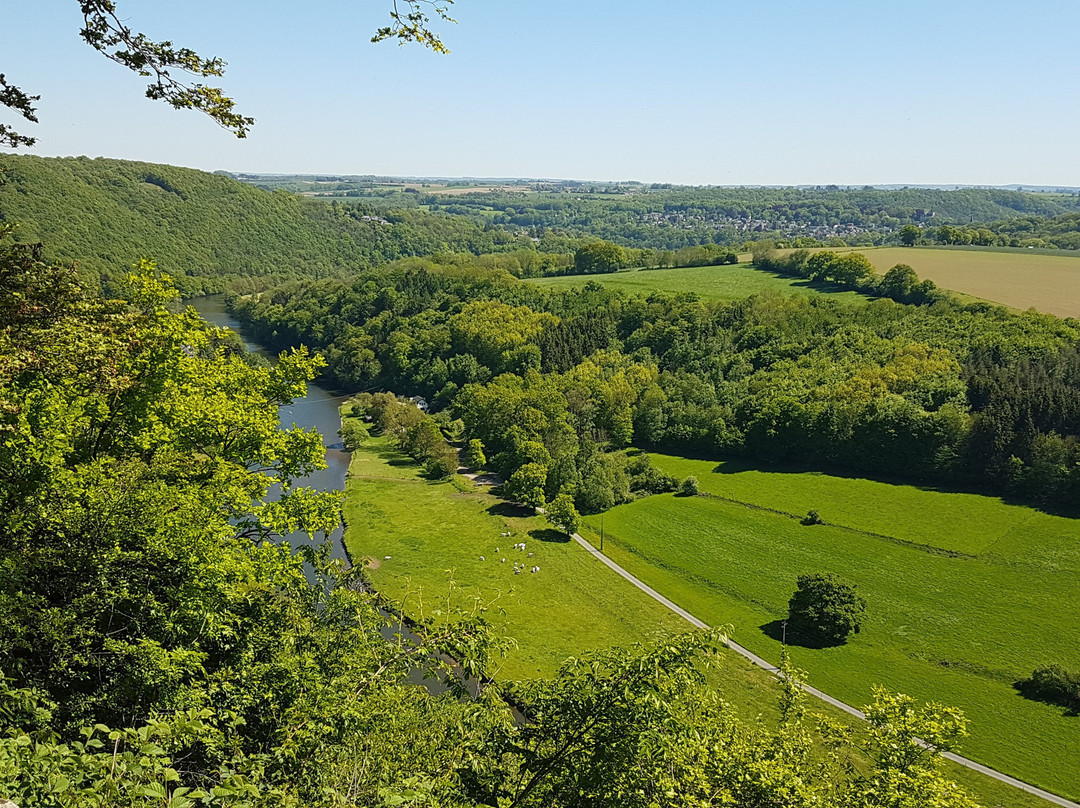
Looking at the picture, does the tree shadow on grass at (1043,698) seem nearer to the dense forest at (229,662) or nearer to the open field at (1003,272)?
the dense forest at (229,662)

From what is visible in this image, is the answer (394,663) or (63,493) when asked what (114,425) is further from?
(394,663)

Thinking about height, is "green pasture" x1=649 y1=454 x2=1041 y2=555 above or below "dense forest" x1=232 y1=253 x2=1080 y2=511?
below

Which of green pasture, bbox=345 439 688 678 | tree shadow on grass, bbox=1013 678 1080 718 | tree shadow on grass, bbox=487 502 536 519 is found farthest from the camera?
tree shadow on grass, bbox=487 502 536 519

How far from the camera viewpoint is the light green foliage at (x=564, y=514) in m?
62.3

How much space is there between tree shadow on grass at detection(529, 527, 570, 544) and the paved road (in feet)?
4.48

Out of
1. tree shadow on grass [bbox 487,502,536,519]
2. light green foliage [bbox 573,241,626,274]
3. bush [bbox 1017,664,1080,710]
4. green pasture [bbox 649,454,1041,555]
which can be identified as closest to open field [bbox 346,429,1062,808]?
Result: tree shadow on grass [bbox 487,502,536,519]

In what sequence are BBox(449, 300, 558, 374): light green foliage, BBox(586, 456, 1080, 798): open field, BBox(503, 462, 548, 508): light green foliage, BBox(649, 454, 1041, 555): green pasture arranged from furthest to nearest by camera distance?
BBox(449, 300, 558, 374): light green foliage → BBox(503, 462, 548, 508): light green foliage → BBox(649, 454, 1041, 555): green pasture → BBox(586, 456, 1080, 798): open field

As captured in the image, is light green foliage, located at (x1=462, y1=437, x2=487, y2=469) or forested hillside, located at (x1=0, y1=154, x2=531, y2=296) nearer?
light green foliage, located at (x1=462, y1=437, x2=487, y2=469)

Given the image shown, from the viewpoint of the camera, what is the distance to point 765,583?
53.4m

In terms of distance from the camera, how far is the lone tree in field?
4612 cm

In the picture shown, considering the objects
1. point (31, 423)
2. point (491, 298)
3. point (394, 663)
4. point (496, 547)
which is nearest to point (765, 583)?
point (496, 547)

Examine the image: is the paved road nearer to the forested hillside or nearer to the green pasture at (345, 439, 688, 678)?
the green pasture at (345, 439, 688, 678)

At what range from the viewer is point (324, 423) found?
95.2m

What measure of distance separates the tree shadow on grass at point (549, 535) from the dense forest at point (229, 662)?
146 feet
